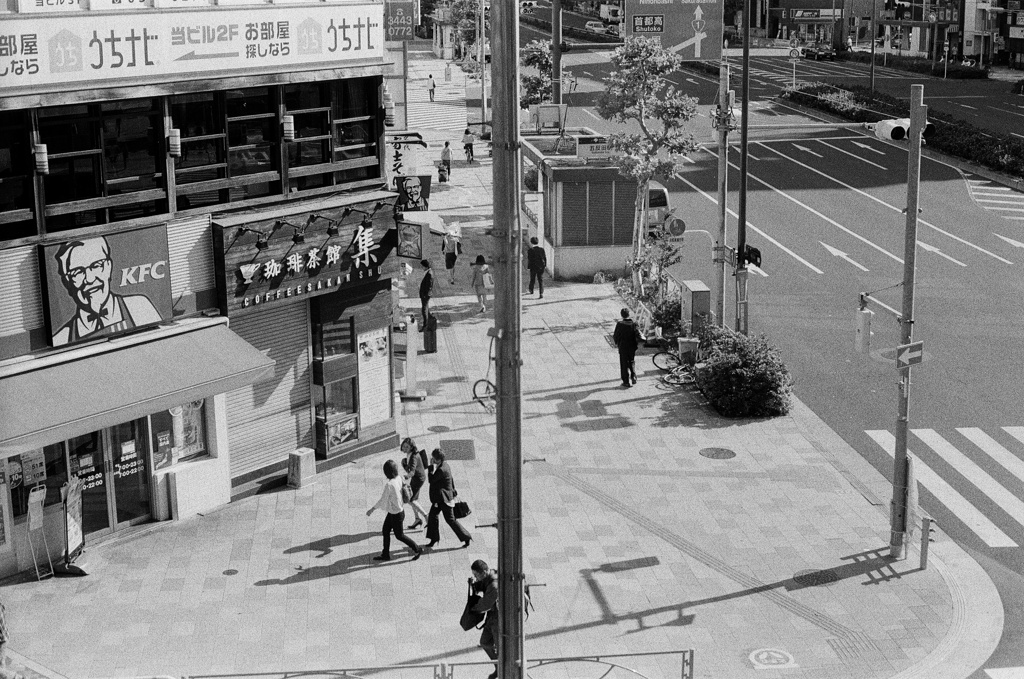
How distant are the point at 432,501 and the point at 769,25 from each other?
396 feet

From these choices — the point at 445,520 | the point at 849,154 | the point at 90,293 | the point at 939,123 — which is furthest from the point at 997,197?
the point at 90,293

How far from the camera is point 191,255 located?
21906mm

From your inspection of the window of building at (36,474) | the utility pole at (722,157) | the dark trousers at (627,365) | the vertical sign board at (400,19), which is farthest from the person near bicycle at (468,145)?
the window of building at (36,474)

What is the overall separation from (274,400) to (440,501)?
451 centimetres

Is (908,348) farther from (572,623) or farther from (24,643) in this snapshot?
(24,643)

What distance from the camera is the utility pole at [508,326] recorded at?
39.9ft

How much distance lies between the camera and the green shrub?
2750 centimetres

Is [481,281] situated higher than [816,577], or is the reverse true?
[481,281]

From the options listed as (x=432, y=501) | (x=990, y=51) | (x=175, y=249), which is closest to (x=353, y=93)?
(x=175, y=249)

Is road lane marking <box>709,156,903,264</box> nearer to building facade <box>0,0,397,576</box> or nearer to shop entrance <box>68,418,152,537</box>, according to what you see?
building facade <box>0,0,397,576</box>

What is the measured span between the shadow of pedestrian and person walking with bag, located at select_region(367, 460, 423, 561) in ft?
2.77

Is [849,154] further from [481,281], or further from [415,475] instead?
[415,475]

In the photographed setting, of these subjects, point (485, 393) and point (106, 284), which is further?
point (485, 393)

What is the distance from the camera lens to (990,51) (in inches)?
4198
